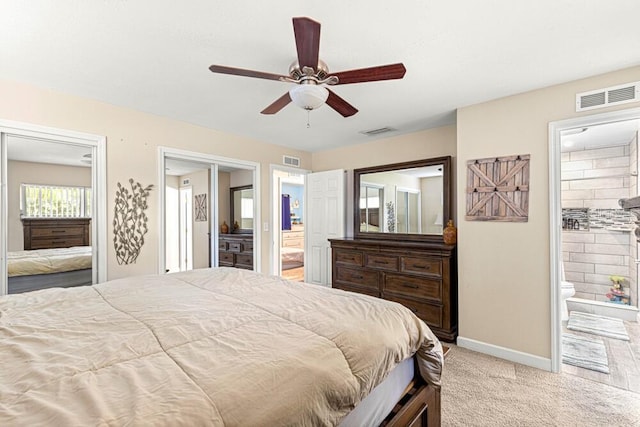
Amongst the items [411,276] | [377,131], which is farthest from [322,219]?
[411,276]

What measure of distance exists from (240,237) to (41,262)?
213 centimetres

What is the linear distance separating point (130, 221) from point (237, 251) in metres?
1.56

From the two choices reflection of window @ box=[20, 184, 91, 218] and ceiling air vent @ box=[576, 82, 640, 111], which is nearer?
ceiling air vent @ box=[576, 82, 640, 111]

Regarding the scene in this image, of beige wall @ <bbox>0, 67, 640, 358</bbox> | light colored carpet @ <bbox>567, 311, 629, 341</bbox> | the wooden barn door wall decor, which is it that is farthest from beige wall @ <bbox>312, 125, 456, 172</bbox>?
light colored carpet @ <bbox>567, 311, 629, 341</bbox>

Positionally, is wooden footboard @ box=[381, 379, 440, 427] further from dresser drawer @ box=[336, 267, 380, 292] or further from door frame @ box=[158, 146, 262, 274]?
door frame @ box=[158, 146, 262, 274]

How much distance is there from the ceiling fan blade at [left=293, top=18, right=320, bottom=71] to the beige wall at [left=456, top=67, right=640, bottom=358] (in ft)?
6.45

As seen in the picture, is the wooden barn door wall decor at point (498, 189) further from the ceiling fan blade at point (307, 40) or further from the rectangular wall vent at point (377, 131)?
the ceiling fan blade at point (307, 40)

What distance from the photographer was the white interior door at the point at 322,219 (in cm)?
466

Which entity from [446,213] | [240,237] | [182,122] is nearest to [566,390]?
[446,213]

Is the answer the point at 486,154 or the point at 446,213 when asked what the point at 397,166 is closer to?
the point at 446,213

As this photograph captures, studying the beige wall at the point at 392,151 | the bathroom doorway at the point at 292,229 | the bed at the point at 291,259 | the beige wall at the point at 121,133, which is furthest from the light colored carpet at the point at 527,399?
the bed at the point at 291,259

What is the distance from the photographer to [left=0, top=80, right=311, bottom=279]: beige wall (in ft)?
8.55

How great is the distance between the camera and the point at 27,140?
8.71 ft

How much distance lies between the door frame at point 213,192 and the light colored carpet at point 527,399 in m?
2.89
